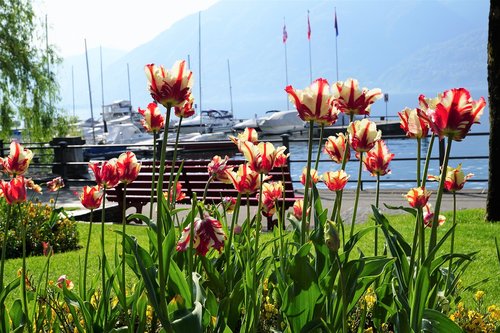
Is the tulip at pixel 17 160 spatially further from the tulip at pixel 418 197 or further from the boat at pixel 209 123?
the boat at pixel 209 123

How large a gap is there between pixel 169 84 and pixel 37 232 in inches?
227

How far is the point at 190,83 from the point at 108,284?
0.92 meters

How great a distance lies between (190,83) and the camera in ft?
6.05

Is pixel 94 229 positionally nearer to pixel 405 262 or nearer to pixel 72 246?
pixel 72 246

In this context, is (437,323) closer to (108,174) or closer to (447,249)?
(108,174)

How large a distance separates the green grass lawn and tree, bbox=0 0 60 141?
1190 centimetres

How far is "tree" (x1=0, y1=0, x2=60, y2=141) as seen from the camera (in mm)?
19297

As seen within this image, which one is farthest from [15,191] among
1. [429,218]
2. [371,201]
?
[371,201]

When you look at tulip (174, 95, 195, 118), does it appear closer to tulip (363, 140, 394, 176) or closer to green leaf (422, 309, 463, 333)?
tulip (363, 140, 394, 176)

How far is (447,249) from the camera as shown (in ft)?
20.4

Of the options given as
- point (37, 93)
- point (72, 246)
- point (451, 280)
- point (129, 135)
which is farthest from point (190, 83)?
point (129, 135)

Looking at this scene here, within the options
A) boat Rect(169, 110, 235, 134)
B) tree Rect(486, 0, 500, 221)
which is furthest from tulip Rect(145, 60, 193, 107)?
boat Rect(169, 110, 235, 134)

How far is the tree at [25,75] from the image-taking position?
19.3 m

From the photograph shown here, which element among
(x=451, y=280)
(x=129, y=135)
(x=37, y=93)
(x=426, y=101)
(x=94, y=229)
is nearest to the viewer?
(x=426, y=101)
